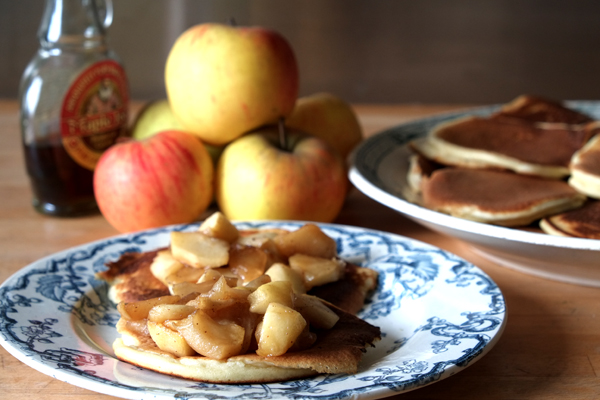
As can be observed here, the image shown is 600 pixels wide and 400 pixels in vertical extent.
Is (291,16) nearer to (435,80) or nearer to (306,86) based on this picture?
(306,86)

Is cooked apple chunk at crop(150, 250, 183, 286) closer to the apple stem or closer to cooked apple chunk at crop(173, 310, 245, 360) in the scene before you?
cooked apple chunk at crop(173, 310, 245, 360)

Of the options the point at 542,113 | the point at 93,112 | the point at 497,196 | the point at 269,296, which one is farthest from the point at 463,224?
the point at 93,112

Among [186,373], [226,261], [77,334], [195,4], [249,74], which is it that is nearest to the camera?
[186,373]

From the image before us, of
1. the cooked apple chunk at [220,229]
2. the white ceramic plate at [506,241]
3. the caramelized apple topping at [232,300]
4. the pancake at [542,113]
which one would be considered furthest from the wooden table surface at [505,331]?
the pancake at [542,113]

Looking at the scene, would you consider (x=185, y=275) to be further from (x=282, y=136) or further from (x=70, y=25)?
(x=70, y=25)

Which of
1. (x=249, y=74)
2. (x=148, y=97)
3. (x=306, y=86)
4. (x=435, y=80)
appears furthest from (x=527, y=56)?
(x=249, y=74)

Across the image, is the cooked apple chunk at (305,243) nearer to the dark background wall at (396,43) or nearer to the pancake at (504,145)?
the pancake at (504,145)
